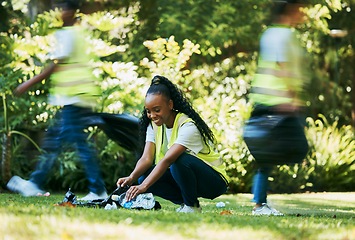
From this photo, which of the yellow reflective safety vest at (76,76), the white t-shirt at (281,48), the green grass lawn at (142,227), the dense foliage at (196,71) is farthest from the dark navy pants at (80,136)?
the dense foliage at (196,71)

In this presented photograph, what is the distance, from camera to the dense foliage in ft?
37.0

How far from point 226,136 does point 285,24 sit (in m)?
6.24

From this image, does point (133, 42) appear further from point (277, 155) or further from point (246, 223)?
point (246, 223)

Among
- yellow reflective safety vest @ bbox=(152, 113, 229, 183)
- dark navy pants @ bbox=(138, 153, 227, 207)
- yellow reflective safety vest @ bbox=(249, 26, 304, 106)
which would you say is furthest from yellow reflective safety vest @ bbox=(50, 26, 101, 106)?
yellow reflective safety vest @ bbox=(249, 26, 304, 106)

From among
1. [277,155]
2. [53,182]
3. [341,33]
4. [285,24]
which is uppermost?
[285,24]

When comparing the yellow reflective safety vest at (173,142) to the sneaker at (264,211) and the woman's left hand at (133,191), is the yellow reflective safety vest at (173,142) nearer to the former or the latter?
the sneaker at (264,211)

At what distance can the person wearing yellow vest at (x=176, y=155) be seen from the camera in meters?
5.66

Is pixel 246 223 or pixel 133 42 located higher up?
Result: pixel 246 223

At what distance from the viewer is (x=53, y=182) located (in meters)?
11.4

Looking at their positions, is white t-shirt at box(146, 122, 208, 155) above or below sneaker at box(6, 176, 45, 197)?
above

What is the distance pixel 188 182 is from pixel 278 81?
40.4 inches

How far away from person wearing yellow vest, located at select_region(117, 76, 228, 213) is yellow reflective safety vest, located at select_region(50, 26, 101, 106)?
2.80ft

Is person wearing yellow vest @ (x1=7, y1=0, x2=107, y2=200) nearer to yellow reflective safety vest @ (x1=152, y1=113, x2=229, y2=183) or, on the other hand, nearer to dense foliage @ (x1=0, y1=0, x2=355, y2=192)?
yellow reflective safety vest @ (x1=152, y1=113, x2=229, y2=183)

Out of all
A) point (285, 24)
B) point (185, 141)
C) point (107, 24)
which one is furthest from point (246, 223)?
point (107, 24)
